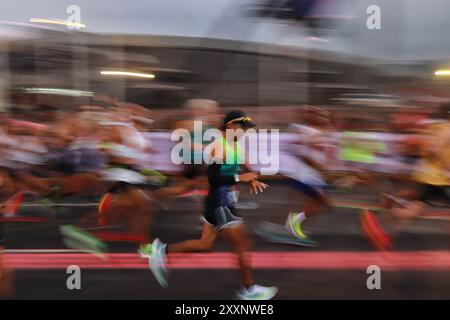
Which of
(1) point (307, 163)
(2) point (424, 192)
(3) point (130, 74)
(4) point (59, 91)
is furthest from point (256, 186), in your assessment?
(4) point (59, 91)

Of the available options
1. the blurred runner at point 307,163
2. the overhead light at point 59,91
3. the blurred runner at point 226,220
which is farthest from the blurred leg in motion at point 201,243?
the overhead light at point 59,91

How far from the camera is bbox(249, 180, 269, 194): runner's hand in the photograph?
295 cm

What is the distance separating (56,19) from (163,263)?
6.03 feet

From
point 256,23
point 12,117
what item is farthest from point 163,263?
point 256,23

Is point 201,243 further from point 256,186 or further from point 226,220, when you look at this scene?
point 256,186

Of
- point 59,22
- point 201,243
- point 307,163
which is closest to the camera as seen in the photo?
point 59,22

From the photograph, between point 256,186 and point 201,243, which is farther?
point 201,243

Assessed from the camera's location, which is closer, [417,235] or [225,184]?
[225,184]

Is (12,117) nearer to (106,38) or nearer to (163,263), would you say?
(106,38)

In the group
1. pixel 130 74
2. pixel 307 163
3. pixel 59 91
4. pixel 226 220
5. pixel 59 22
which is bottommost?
pixel 226 220

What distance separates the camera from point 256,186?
296cm

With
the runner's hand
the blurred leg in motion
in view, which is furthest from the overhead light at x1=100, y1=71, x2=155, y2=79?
the blurred leg in motion
